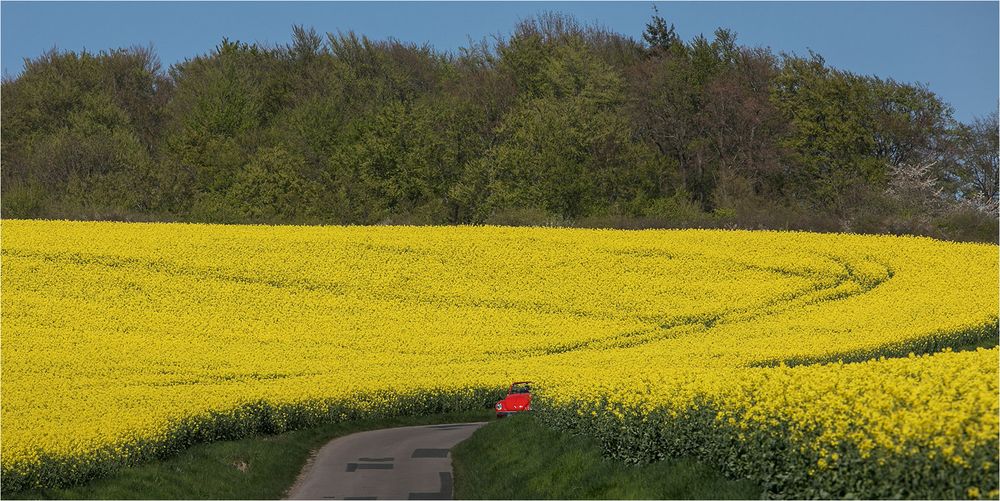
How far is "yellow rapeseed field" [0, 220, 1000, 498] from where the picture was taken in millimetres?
16328

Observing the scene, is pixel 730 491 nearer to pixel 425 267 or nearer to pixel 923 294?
pixel 923 294

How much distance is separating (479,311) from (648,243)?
12587mm

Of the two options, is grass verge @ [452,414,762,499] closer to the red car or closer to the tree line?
the red car

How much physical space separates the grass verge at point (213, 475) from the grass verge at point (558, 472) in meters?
3.84

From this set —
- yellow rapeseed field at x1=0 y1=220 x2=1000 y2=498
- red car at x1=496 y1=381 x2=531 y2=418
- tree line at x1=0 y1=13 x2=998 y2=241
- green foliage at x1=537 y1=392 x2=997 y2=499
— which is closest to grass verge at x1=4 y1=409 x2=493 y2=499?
yellow rapeseed field at x1=0 y1=220 x2=1000 y2=498

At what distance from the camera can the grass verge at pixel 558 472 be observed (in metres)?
18.6

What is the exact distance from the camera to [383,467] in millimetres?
29172

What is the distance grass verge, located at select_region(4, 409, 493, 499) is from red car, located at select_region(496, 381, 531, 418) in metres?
6.09

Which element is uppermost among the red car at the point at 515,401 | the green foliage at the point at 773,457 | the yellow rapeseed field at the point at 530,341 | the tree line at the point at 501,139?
the tree line at the point at 501,139

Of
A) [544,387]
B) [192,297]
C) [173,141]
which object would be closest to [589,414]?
[544,387]

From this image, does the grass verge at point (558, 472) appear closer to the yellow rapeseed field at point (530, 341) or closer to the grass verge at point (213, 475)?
the yellow rapeseed field at point (530, 341)

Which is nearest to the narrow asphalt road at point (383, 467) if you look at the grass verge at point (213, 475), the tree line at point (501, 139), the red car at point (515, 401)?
the grass verge at point (213, 475)

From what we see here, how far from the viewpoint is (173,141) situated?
10362 centimetres

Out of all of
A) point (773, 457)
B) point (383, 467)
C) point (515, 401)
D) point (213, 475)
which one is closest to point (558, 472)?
point (773, 457)
